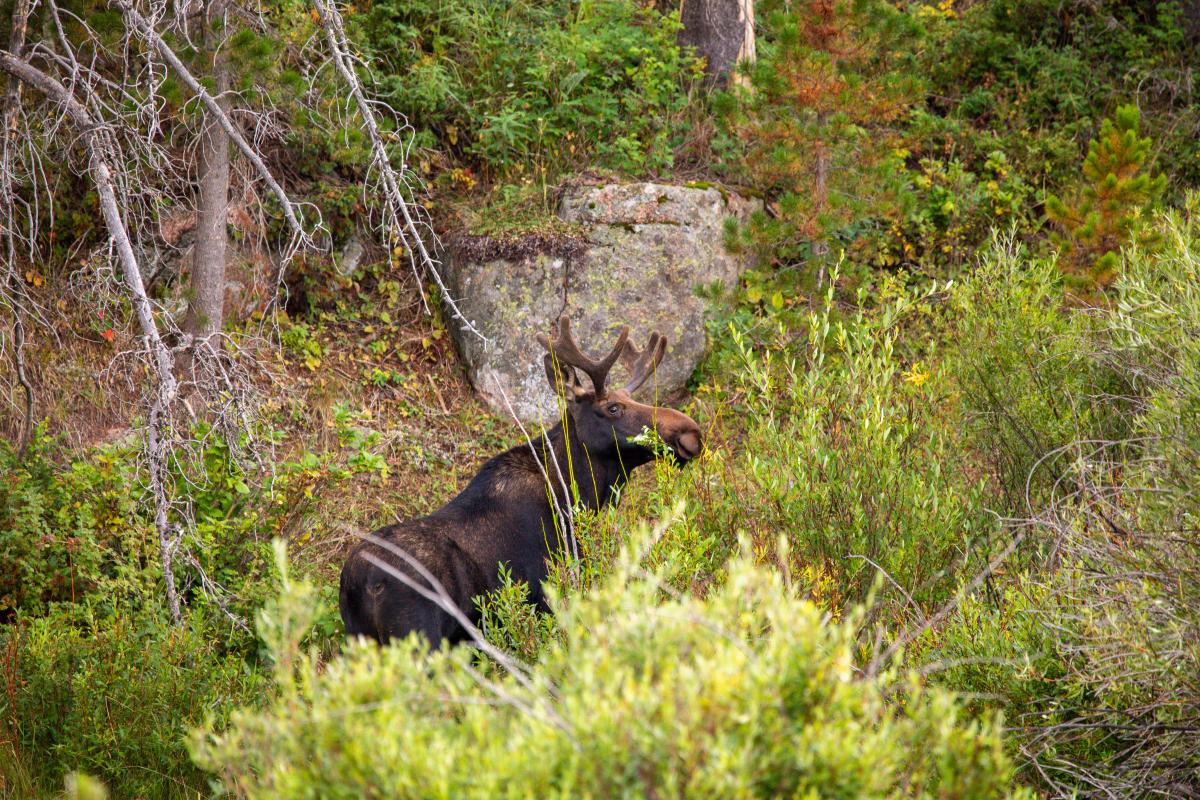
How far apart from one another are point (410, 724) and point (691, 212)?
30.9ft

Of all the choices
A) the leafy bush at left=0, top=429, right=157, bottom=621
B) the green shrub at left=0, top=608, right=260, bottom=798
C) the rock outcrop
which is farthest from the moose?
the rock outcrop

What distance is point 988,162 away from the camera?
507 inches

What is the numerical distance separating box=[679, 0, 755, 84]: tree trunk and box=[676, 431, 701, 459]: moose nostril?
6.95 metres

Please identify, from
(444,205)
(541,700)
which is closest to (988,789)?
(541,700)

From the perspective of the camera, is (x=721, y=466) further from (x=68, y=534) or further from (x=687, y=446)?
(x=68, y=534)

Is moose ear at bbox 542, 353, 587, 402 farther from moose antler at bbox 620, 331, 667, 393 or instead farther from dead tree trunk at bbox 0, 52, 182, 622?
dead tree trunk at bbox 0, 52, 182, 622

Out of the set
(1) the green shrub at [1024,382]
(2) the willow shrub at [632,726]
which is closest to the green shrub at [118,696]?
(2) the willow shrub at [632,726]

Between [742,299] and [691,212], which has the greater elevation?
[691,212]

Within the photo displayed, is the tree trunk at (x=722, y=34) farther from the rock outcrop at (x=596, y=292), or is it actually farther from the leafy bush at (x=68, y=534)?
the leafy bush at (x=68, y=534)

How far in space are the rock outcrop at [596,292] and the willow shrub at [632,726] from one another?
8103 mm

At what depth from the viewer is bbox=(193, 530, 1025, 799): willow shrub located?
2.53m

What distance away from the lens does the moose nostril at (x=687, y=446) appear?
7.22 m

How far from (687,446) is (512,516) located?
1.25 meters

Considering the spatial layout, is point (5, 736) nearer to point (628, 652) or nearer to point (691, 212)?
point (628, 652)
